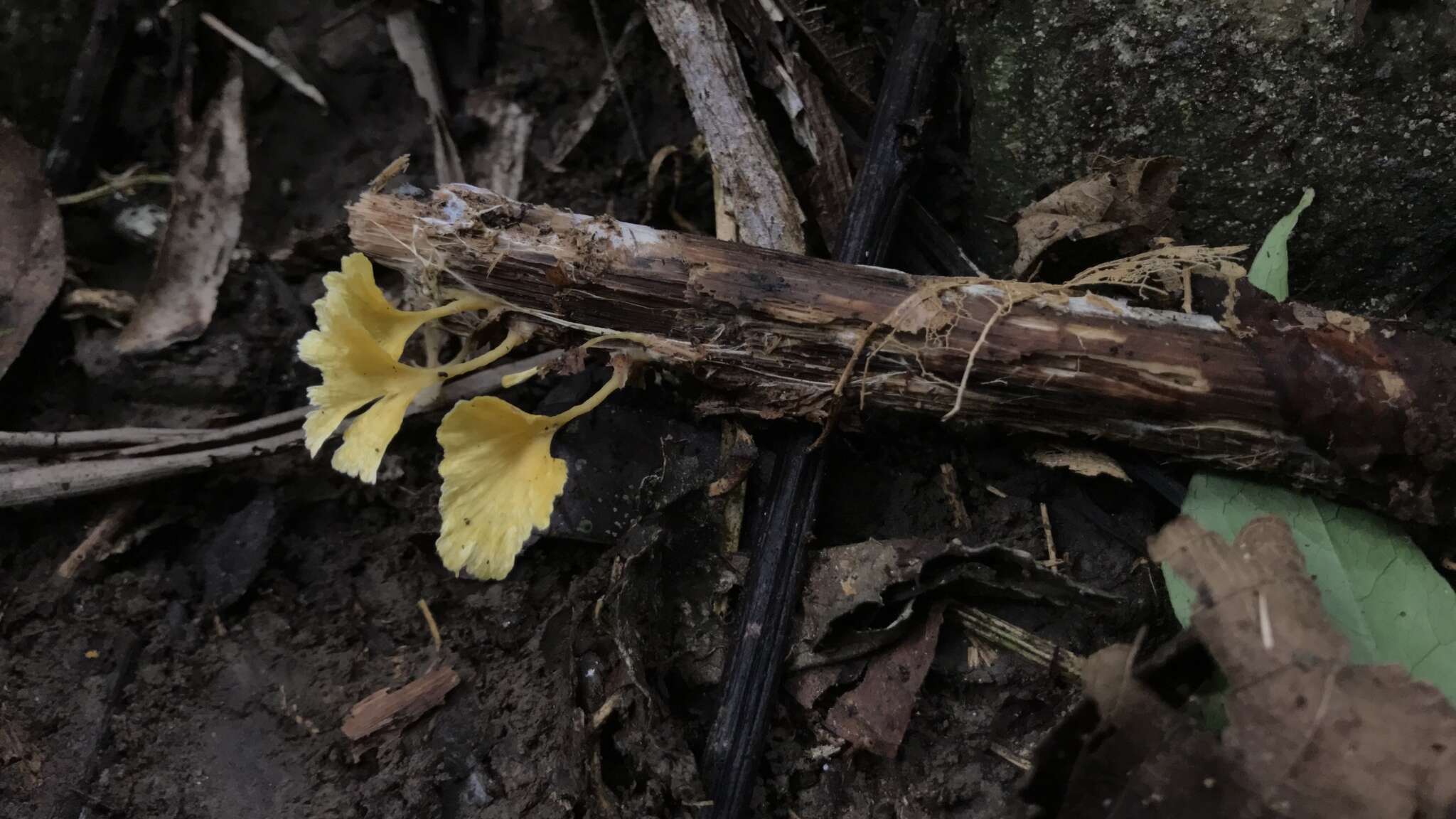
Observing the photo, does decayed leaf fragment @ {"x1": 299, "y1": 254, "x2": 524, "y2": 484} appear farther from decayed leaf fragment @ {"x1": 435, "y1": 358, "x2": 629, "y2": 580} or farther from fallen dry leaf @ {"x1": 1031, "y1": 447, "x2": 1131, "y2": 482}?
fallen dry leaf @ {"x1": 1031, "y1": 447, "x2": 1131, "y2": 482}

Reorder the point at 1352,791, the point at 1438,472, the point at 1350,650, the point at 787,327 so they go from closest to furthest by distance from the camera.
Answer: the point at 1352,791 → the point at 1350,650 → the point at 1438,472 → the point at 787,327

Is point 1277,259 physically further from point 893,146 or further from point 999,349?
point 893,146

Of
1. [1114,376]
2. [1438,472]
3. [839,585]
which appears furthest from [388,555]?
[1438,472]

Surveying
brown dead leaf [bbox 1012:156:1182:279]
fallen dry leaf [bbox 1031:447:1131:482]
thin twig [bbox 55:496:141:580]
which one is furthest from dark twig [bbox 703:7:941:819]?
thin twig [bbox 55:496:141:580]

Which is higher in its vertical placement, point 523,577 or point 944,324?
point 944,324

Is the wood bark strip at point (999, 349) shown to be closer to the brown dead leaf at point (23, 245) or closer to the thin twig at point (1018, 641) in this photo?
the thin twig at point (1018, 641)

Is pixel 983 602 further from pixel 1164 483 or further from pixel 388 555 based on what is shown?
pixel 388 555

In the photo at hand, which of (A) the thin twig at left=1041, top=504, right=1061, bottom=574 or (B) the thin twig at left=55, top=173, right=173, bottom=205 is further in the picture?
(B) the thin twig at left=55, top=173, right=173, bottom=205

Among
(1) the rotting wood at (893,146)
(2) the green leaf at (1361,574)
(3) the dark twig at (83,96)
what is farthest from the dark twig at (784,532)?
(3) the dark twig at (83,96)
